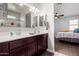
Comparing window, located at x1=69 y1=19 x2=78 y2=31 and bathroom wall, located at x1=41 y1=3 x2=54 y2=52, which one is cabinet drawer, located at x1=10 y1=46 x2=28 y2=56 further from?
bathroom wall, located at x1=41 y1=3 x2=54 y2=52

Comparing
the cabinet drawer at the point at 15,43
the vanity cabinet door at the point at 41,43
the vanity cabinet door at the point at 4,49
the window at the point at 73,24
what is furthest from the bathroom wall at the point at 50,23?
the vanity cabinet door at the point at 4,49

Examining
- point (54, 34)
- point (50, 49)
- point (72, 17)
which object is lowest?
point (50, 49)

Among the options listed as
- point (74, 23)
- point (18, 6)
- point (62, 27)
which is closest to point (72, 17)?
point (74, 23)

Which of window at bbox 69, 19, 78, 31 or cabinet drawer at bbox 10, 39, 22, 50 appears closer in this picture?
cabinet drawer at bbox 10, 39, 22, 50

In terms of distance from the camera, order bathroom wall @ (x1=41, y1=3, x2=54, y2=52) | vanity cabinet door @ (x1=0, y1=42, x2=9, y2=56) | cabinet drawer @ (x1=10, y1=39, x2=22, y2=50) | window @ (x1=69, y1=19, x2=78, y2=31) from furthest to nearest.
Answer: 1. bathroom wall @ (x1=41, y1=3, x2=54, y2=52)
2. window @ (x1=69, y1=19, x2=78, y2=31)
3. cabinet drawer @ (x1=10, y1=39, x2=22, y2=50)
4. vanity cabinet door @ (x1=0, y1=42, x2=9, y2=56)

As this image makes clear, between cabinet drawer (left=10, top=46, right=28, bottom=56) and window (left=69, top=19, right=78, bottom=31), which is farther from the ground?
window (left=69, top=19, right=78, bottom=31)

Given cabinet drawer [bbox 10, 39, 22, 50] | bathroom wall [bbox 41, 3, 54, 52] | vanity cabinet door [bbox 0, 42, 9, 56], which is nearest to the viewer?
vanity cabinet door [bbox 0, 42, 9, 56]

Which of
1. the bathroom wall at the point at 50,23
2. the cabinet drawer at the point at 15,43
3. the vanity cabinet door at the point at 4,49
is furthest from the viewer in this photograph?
the bathroom wall at the point at 50,23

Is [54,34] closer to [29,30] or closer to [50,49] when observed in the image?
[50,49]

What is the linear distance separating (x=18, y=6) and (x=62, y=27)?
1.31 metres

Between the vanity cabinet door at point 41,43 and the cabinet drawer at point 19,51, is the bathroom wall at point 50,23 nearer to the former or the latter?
the vanity cabinet door at point 41,43

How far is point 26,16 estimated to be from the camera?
2.31 metres

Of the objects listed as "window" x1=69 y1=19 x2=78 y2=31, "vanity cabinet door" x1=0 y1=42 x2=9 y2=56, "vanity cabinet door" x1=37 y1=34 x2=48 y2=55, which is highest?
"window" x1=69 y1=19 x2=78 y2=31

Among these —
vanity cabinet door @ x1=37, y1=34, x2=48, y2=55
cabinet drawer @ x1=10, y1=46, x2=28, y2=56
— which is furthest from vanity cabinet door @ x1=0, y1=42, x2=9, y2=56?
vanity cabinet door @ x1=37, y1=34, x2=48, y2=55
